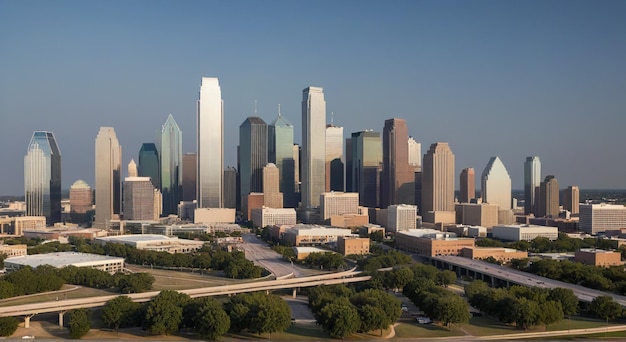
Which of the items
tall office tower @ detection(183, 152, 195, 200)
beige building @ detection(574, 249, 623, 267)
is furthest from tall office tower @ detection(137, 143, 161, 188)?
beige building @ detection(574, 249, 623, 267)

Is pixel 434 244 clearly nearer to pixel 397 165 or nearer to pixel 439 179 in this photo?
pixel 439 179

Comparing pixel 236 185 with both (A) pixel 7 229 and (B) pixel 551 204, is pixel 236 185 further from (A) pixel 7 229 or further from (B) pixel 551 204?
(B) pixel 551 204

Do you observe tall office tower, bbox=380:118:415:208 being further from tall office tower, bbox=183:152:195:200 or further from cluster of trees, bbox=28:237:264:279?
cluster of trees, bbox=28:237:264:279

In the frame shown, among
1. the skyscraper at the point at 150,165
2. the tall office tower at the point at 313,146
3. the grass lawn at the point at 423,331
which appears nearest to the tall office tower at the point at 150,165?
the skyscraper at the point at 150,165

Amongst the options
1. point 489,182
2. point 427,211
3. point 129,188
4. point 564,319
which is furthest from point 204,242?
point 489,182

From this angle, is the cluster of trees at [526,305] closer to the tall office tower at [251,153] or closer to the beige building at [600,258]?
the beige building at [600,258]

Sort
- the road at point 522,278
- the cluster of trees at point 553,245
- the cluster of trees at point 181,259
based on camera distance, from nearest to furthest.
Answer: the road at point 522,278, the cluster of trees at point 181,259, the cluster of trees at point 553,245

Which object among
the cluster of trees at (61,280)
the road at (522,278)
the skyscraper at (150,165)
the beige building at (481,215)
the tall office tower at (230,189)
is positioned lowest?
the road at (522,278)

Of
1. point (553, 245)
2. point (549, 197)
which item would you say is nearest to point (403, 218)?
point (553, 245)
